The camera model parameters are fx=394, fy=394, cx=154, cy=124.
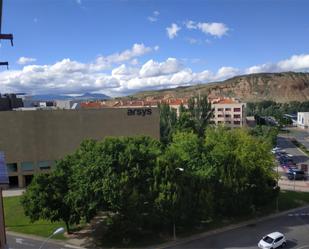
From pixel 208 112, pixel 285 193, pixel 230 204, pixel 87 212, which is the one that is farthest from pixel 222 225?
pixel 208 112

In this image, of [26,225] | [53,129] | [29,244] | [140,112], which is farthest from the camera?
[140,112]

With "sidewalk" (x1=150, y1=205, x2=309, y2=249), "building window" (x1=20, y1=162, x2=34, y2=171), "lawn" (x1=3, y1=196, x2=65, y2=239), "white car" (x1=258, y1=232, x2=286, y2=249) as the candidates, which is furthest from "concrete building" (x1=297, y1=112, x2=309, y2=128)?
"lawn" (x1=3, y1=196, x2=65, y2=239)

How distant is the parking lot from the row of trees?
19.7 m

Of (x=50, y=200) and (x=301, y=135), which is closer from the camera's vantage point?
(x=50, y=200)

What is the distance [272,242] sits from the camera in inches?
1425

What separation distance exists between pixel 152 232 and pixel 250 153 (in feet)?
52.9

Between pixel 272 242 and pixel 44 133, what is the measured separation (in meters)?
43.0

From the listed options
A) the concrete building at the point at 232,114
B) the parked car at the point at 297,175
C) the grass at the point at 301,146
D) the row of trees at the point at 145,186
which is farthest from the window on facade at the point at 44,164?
the concrete building at the point at 232,114

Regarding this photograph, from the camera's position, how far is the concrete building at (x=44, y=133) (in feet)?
212

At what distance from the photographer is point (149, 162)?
129 ft

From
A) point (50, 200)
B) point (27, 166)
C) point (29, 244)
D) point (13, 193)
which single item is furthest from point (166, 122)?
point (29, 244)

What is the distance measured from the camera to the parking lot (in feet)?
213

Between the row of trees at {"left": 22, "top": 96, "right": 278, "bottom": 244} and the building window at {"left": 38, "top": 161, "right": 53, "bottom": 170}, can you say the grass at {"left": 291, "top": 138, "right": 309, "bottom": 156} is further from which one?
the building window at {"left": 38, "top": 161, "right": 53, "bottom": 170}

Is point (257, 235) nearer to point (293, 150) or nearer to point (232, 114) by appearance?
point (293, 150)
